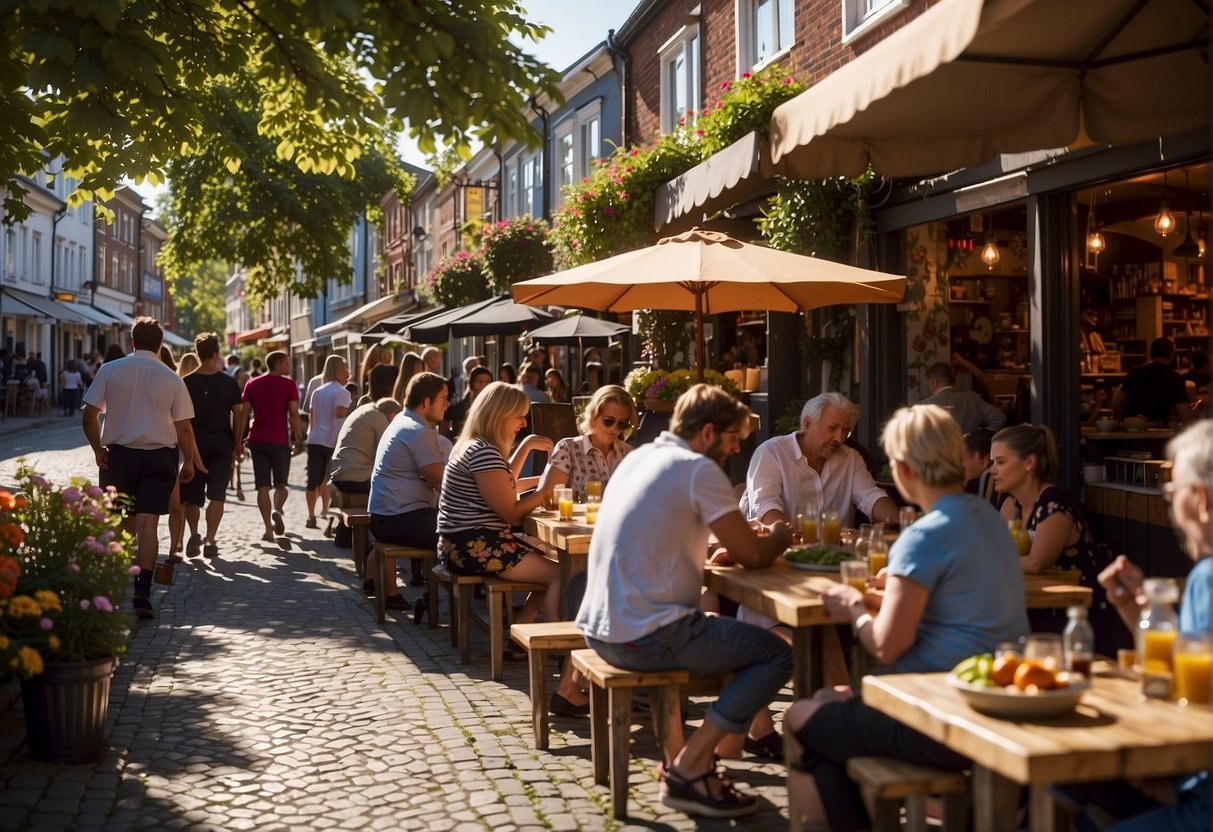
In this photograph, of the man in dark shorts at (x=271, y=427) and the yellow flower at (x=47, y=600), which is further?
the man in dark shorts at (x=271, y=427)

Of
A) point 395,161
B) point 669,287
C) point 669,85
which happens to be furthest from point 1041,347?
point 395,161

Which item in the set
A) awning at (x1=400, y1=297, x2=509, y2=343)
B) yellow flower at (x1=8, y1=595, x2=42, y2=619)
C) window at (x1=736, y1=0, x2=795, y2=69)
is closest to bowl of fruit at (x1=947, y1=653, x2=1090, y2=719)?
yellow flower at (x1=8, y1=595, x2=42, y2=619)

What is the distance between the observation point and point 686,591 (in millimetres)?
4949

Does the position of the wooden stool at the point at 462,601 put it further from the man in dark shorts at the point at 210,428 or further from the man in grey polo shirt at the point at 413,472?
the man in dark shorts at the point at 210,428

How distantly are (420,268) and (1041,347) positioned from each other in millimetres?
41182

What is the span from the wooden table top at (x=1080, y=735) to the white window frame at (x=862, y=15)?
30.3 ft

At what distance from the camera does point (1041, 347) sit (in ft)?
30.0

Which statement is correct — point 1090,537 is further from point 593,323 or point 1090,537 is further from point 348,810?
point 593,323

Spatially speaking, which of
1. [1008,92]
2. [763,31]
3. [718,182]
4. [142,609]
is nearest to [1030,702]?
[1008,92]

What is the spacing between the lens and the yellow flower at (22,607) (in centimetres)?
523

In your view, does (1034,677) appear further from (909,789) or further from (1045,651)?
(909,789)

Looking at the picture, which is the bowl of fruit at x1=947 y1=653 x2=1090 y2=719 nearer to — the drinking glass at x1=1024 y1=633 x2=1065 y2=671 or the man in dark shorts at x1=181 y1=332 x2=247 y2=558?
the drinking glass at x1=1024 y1=633 x2=1065 y2=671

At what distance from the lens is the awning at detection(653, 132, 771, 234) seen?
736 centimetres

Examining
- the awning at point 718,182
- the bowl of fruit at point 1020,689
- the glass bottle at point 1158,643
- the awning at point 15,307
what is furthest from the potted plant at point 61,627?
the awning at point 15,307
